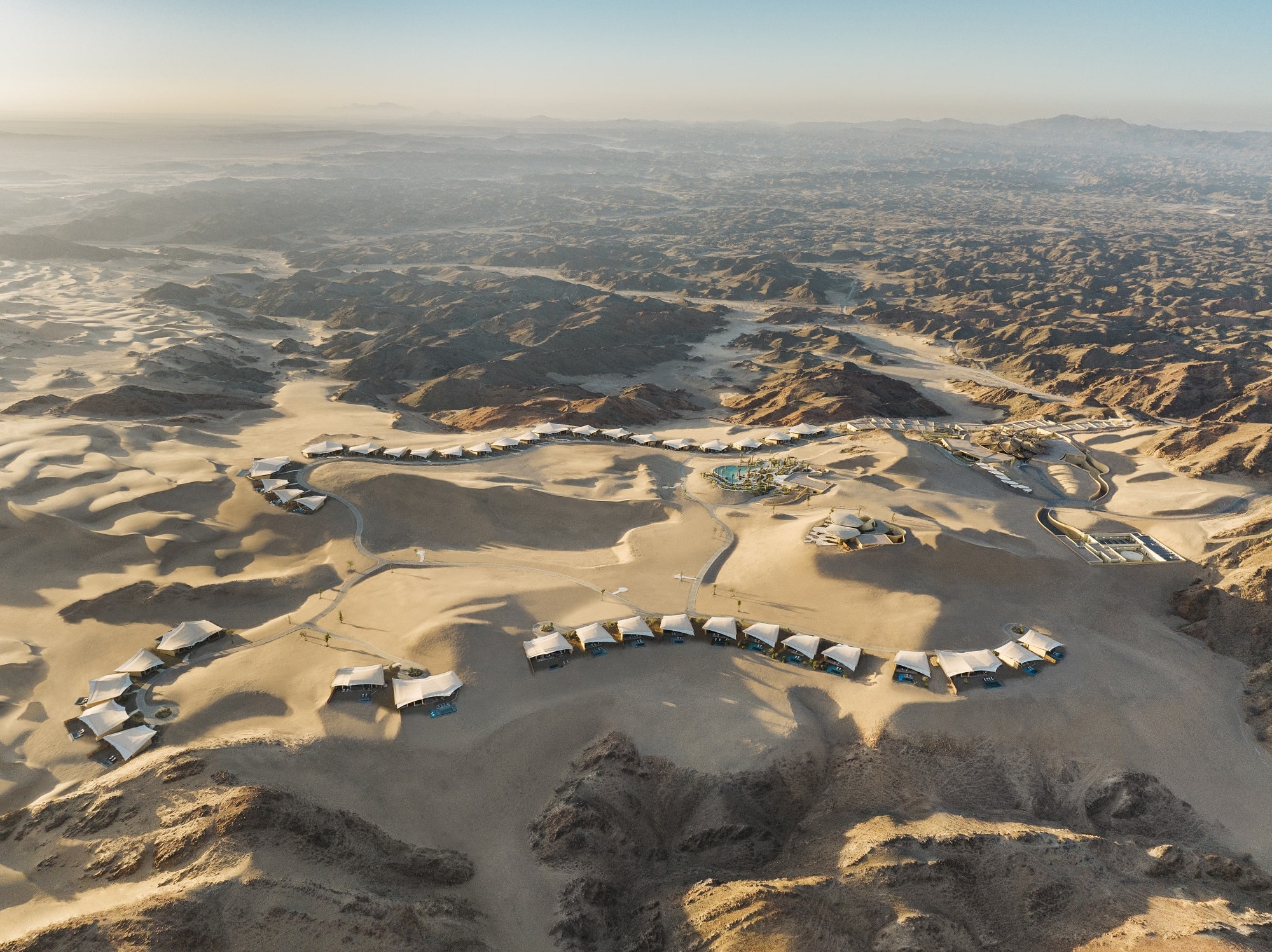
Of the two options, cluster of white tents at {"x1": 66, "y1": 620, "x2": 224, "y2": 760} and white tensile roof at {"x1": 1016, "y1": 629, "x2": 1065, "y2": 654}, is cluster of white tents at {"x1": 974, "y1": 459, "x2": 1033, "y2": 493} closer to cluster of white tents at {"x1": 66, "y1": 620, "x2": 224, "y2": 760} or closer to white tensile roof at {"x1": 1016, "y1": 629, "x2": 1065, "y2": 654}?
white tensile roof at {"x1": 1016, "y1": 629, "x2": 1065, "y2": 654}

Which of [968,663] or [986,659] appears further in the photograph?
[986,659]

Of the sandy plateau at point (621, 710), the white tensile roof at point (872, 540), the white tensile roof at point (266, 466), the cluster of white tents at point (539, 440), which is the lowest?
the sandy plateau at point (621, 710)

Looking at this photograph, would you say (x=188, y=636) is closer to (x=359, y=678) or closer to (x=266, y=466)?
(x=359, y=678)

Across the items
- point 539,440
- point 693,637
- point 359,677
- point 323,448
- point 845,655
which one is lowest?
point 693,637

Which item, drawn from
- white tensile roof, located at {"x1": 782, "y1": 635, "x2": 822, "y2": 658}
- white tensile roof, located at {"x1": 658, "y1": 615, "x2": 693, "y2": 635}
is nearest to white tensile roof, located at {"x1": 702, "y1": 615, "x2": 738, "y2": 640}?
white tensile roof, located at {"x1": 658, "y1": 615, "x2": 693, "y2": 635}

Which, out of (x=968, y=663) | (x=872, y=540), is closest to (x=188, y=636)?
(x=872, y=540)

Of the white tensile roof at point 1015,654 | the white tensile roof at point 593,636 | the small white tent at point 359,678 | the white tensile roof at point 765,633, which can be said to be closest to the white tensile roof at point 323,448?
the small white tent at point 359,678

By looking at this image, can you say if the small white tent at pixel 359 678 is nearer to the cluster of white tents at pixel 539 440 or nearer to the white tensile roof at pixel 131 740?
the white tensile roof at pixel 131 740
